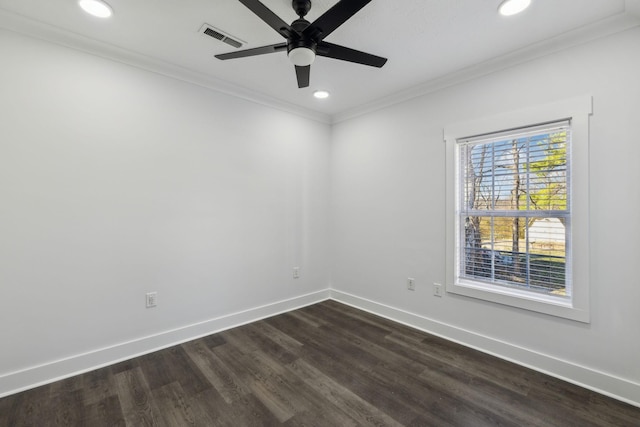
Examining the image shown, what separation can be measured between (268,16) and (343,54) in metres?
0.55

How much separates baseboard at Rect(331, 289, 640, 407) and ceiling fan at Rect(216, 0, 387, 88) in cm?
248

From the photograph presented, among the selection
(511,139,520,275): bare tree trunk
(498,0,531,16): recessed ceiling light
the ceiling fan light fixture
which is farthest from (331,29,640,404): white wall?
the ceiling fan light fixture

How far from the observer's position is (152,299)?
2.56 meters

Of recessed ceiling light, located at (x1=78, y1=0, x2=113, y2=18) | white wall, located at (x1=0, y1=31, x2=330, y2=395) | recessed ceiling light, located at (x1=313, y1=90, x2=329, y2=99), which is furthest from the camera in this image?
recessed ceiling light, located at (x1=313, y1=90, x2=329, y2=99)

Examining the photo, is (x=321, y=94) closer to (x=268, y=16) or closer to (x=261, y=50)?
(x=261, y=50)

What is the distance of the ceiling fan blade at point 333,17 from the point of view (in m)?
1.41

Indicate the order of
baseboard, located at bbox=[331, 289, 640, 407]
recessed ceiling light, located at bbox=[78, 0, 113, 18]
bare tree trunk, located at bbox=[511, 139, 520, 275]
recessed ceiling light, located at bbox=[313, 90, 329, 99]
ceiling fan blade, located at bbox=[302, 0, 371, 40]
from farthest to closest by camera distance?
recessed ceiling light, located at bbox=[313, 90, 329, 99] → bare tree trunk, located at bbox=[511, 139, 520, 275] → baseboard, located at bbox=[331, 289, 640, 407] → recessed ceiling light, located at bbox=[78, 0, 113, 18] → ceiling fan blade, located at bbox=[302, 0, 371, 40]

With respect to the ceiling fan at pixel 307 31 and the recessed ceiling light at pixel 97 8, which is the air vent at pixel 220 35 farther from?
the recessed ceiling light at pixel 97 8

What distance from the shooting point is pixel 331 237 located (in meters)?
4.04

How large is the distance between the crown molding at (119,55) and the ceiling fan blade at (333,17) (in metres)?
1.63

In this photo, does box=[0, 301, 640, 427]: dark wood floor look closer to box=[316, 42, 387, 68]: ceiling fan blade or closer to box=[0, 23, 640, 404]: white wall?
box=[0, 23, 640, 404]: white wall

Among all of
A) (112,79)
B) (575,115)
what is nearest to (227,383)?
(112,79)

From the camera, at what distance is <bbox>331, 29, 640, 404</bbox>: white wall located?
6.31 feet

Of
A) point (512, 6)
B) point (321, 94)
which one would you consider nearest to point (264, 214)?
point (321, 94)
